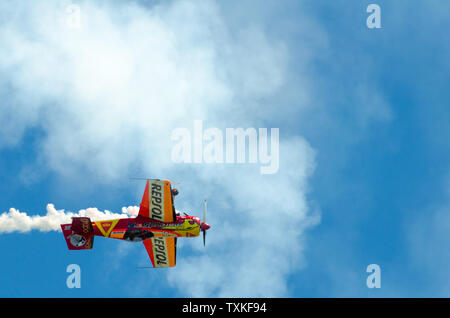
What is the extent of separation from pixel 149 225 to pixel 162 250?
3.41m

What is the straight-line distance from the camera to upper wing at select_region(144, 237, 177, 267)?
64.0 metres

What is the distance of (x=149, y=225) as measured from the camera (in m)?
63.2

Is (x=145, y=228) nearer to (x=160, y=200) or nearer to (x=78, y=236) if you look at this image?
(x=160, y=200)

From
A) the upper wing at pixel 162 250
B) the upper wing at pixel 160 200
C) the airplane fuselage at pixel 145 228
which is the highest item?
the upper wing at pixel 160 200

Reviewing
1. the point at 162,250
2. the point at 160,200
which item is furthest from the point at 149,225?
the point at 162,250

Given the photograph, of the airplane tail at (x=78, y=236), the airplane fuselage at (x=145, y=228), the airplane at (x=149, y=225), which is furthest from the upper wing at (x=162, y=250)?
the airplane tail at (x=78, y=236)

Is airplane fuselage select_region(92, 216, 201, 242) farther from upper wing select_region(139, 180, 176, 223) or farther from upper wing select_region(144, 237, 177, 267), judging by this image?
upper wing select_region(144, 237, 177, 267)

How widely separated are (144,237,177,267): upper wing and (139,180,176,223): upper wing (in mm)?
2521

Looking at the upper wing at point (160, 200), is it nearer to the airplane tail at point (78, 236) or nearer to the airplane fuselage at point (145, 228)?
the airplane fuselage at point (145, 228)

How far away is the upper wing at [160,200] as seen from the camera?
63.1 m

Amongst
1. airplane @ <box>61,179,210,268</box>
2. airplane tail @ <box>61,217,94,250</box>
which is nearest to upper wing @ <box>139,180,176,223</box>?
airplane @ <box>61,179,210,268</box>
